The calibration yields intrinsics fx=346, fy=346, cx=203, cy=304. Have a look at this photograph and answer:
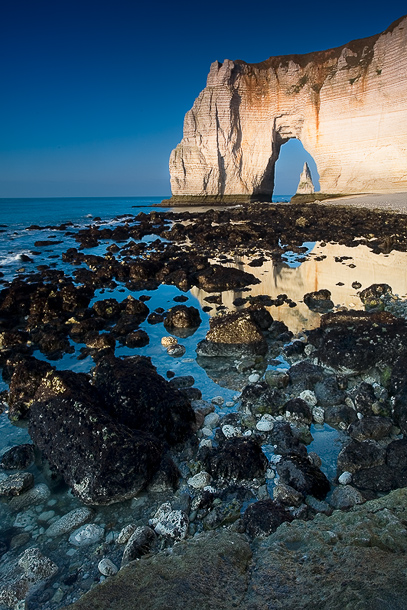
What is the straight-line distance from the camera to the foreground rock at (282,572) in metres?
1.43

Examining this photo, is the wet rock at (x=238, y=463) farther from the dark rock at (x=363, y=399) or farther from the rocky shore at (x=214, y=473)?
the dark rock at (x=363, y=399)

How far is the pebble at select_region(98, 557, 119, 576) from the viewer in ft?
7.20

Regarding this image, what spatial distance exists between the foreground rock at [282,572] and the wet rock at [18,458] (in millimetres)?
1886

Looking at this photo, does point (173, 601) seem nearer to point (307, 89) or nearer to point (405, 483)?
point (405, 483)

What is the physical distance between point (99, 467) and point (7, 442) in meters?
1.42

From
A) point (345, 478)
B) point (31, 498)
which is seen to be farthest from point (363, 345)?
point (31, 498)

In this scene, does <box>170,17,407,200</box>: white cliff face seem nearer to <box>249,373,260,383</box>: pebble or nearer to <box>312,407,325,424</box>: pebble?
<box>249,373,260,383</box>: pebble

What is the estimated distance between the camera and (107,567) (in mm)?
2211

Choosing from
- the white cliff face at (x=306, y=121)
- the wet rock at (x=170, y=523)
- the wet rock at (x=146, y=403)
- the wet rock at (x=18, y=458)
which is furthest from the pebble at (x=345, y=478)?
the white cliff face at (x=306, y=121)

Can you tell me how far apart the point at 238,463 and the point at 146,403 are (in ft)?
3.93

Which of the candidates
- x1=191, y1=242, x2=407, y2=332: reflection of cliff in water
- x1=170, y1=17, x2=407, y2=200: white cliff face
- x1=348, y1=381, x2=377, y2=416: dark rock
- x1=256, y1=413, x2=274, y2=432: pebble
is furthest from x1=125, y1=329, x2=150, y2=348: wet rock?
x1=170, y1=17, x2=407, y2=200: white cliff face

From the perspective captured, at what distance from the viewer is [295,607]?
4.62 feet

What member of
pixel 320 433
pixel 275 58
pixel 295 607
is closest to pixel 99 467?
Result: pixel 295 607

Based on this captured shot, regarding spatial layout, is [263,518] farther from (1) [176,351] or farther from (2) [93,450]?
(1) [176,351]
